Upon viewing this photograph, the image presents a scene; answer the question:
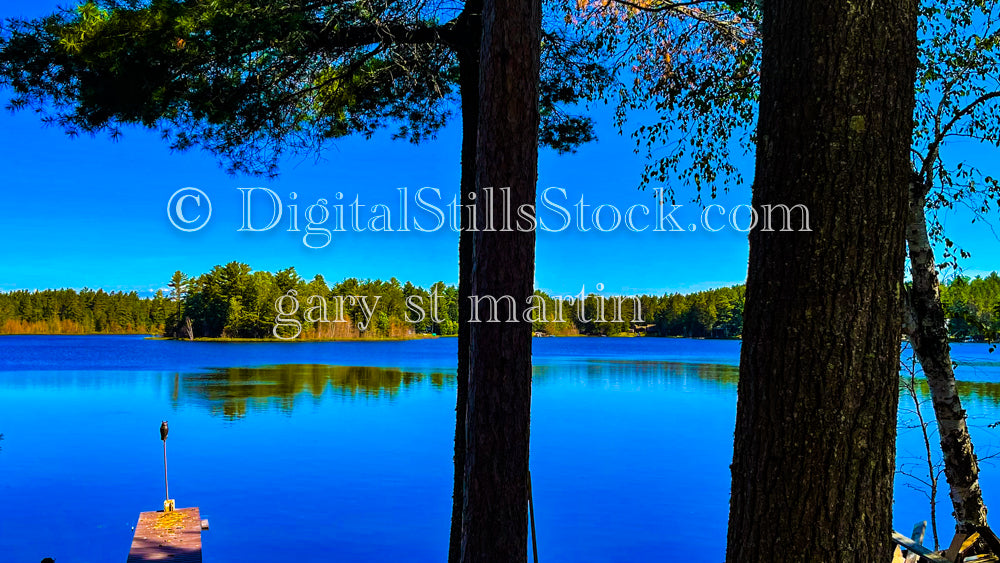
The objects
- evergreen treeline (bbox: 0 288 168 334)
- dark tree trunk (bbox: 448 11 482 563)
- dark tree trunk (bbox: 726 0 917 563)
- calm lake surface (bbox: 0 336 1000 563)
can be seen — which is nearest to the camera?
dark tree trunk (bbox: 726 0 917 563)

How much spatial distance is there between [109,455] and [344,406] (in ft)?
26.7

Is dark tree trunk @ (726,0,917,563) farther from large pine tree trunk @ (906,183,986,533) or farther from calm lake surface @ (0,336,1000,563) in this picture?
calm lake surface @ (0,336,1000,563)

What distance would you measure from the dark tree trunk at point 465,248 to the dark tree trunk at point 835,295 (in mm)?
2998

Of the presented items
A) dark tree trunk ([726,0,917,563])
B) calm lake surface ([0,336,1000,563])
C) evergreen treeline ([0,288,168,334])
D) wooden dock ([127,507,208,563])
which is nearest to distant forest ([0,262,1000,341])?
evergreen treeline ([0,288,168,334])

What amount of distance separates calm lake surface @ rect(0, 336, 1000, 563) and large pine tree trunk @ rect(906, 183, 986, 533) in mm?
1879

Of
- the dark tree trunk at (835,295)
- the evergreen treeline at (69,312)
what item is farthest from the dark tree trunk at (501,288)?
the evergreen treeline at (69,312)

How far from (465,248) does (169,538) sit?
17.5 ft

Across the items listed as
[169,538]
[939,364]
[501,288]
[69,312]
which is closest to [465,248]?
[501,288]

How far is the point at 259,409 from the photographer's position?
23.6 meters

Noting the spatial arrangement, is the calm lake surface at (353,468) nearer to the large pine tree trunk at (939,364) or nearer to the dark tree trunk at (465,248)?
the large pine tree trunk at (939,364)

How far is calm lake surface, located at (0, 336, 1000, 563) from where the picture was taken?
12.5 metres

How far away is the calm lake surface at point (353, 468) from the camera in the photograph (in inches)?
491

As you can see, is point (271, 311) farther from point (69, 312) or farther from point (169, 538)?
point (169, 538)

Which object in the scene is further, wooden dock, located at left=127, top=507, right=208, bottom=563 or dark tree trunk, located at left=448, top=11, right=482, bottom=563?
wooden dock, located at left=127, top=507, right=208, bottom=563
